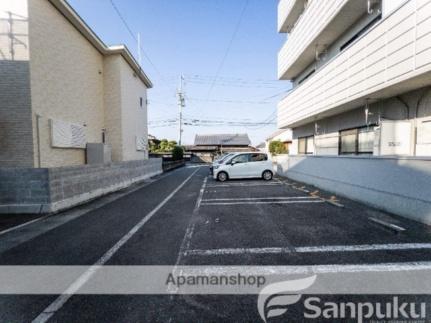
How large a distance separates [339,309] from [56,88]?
10.3 m

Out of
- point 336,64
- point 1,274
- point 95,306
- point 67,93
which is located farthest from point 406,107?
point 67,93

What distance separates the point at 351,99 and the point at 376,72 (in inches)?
52.0

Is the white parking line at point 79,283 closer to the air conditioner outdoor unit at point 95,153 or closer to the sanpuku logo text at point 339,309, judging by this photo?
the sanpuku logo text at point 339,309

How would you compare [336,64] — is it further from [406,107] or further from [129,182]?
[129,182]

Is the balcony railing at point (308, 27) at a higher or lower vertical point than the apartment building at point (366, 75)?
higher

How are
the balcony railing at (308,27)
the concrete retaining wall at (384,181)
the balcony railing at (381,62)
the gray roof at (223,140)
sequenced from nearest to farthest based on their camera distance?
1. the concrete retaining wall at (384,181)
2. the balcony railing at (381,62)
3. the balcony railing at (308,27)
4. the gray roof at (223,140)

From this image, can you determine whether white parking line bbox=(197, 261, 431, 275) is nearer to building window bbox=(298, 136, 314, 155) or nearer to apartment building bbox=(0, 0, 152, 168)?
apartment building bbox=(0, 0, 152, 168)

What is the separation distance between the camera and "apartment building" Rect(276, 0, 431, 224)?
5.03 meters

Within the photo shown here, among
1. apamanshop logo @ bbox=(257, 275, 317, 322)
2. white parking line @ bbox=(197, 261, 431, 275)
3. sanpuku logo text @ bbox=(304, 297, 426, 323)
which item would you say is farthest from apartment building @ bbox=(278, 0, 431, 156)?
apamanshop logo @ bbox=(257, 275, 317, 322)

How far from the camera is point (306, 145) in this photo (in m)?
14.4

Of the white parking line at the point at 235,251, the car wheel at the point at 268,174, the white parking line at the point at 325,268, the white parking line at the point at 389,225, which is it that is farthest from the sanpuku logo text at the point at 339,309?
the car wheel at the point at 268,174

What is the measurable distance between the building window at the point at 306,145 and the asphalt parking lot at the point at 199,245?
7.77 m

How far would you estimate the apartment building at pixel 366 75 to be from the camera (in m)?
5.37

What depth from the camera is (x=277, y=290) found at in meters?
2.49
